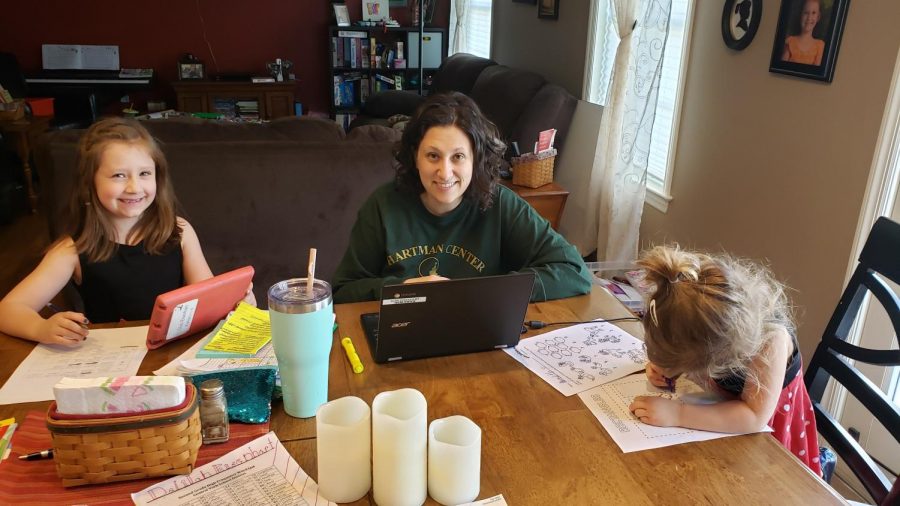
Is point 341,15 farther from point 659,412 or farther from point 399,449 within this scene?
point 399,449

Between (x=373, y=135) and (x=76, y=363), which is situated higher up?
(x=373, y=135)

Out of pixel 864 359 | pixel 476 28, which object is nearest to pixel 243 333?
pixel 864 359

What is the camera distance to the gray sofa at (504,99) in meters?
3.57

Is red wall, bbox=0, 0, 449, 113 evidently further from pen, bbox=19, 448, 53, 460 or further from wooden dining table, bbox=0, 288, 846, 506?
pen, bbox=19, 448, 53, 460

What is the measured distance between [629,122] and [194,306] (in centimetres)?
231

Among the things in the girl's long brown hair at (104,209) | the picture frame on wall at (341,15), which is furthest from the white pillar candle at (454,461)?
the picture frame on wall at (341,15)

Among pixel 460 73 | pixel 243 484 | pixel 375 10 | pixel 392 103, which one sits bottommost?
pixel 243 484

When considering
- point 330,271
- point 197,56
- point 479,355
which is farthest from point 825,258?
point 197,56

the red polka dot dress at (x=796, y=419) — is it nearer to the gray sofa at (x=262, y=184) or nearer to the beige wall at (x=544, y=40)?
the gray sofa at (x=262, y=184)

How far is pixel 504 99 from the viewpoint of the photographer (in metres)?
4.11

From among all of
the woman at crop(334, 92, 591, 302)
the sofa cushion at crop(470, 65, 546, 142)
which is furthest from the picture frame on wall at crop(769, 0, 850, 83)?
the sofa cushion at crop(470, 65, 546, 142)

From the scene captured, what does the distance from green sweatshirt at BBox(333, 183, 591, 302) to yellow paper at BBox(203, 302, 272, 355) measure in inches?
12.0

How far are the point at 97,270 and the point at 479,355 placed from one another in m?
0.98

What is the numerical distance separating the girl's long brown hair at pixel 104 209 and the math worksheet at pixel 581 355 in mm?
949
